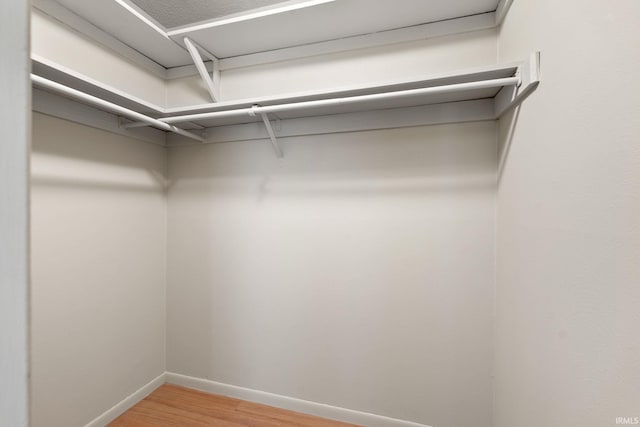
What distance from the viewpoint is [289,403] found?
168 centimetres

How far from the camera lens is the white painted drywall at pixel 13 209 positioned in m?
0.28

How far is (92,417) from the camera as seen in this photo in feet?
4.86

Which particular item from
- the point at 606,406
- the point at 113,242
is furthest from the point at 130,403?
the point at 606,406

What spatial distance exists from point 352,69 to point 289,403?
2069 millimetres

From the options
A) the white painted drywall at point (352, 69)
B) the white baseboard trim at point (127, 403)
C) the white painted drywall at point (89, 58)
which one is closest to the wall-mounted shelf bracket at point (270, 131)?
the white painted drywall at point (352, 69)

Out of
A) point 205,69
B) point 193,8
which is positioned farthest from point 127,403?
point 193,8

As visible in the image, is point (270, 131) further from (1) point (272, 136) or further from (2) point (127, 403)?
(2) point (127, 403)

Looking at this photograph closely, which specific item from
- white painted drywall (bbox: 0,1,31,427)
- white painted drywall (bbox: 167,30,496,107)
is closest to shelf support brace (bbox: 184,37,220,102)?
white painted drywall (bbox: 167,30,496,107)

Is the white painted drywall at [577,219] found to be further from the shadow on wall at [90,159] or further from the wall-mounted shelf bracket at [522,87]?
the shadow on wall at [90,159]

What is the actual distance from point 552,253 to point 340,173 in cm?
105

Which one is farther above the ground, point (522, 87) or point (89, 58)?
point (89, 58)

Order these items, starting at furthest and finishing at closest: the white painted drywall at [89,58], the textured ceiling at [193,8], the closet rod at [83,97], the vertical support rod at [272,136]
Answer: the vertical support rod at [272,136], the textured ceiling at [193,8], the white painted drywall at [89,58], the closet rod at [83,97]

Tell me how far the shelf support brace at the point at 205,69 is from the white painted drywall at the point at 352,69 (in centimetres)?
5

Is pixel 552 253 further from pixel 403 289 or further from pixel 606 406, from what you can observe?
pixel 403 289
